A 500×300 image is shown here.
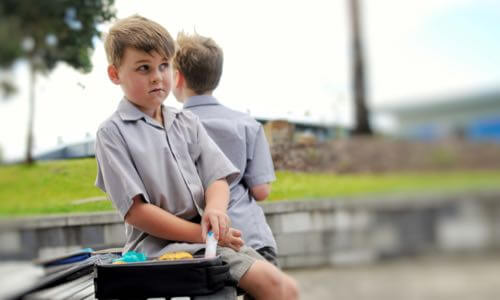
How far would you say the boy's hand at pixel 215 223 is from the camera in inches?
40.2

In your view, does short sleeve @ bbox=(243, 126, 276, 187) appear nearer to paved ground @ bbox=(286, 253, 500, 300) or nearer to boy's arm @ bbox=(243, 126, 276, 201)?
boy's arm @ bbox=(243, 126, 276, 201)

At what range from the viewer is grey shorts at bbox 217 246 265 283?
40.7 inches

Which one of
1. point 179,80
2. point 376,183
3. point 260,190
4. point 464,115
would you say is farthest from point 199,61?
point 376,183

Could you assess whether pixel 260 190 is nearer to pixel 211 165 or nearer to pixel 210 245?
pixel 211 165

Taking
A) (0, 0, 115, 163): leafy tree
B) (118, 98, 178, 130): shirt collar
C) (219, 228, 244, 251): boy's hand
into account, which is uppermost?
(0, 0, 115, 163): leafy tree

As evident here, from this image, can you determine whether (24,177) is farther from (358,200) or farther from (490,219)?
(358,200)

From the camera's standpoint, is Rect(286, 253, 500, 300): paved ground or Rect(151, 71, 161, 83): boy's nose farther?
Rect(286, 253, 500, 300): paved ground

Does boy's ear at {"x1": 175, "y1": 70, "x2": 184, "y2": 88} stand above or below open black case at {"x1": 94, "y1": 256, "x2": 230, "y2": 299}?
above

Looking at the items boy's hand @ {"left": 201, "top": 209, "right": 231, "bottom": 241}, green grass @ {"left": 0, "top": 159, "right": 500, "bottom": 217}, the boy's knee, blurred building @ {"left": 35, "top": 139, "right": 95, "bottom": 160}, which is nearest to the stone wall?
green grass @ {"left": 0, "top": 159, "right": 500, "bottom": 217}

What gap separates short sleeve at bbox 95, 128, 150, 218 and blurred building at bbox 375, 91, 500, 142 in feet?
3.55

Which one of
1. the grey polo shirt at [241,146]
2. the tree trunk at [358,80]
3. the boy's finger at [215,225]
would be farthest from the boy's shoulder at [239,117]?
the tree trunk at [358,80]

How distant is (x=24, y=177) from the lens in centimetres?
98

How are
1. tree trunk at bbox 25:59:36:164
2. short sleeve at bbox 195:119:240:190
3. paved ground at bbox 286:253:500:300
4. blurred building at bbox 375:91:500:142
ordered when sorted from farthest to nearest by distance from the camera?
paved ground at bbox 286:253:500:300 < blurred building at bbox 375:91:500:142 < short sleeve at bbox 195:119:240:190 < tree trunk at bbox 25:59:36:164

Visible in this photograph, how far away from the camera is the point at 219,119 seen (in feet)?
4.98
